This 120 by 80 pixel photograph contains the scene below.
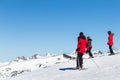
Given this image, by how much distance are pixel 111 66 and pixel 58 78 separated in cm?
458

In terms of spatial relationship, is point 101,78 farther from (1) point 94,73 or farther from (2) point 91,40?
(2) point 91,40

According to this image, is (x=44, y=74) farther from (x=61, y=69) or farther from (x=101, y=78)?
(x=101, y=78)

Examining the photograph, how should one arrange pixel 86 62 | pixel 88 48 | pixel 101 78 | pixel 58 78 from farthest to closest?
pixel 88 48 < pixel 86 62 < pixel 58 78 < pixel 101 78

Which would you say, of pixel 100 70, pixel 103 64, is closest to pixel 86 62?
pixel 103 64

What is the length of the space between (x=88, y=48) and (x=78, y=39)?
8863mm

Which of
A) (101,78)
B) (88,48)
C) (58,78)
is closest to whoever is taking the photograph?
(101,78)

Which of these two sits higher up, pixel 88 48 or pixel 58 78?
pixel 88 48

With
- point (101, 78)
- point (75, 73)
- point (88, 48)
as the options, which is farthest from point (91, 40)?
point (101, 78)

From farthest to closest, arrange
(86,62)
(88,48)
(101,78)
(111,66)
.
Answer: (88,48), (86,62), (111,66), (101,78)

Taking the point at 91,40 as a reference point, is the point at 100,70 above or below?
below

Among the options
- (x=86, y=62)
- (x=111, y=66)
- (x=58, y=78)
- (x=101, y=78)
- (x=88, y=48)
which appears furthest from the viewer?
(x=88, y=48)

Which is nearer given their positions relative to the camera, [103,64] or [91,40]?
[103,64]

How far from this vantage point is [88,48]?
36625 millimetres

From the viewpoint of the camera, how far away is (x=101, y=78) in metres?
23.6
